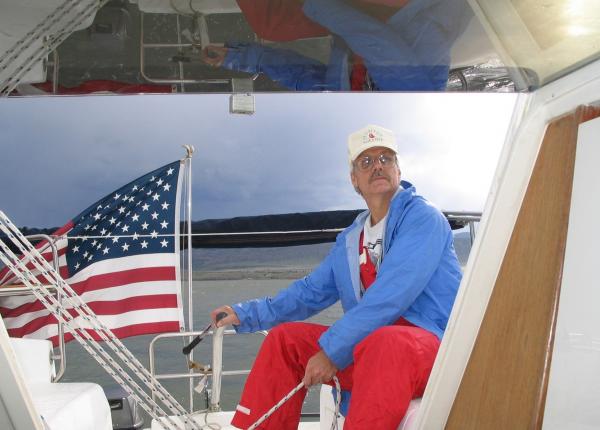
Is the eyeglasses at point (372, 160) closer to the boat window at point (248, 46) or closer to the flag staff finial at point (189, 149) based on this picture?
the boat window at point (248, 46)

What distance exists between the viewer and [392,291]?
1729mm

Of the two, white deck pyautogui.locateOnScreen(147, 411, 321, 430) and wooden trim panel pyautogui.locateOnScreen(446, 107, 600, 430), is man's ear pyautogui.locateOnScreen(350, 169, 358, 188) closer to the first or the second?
white deck pyautogui.locateOnScreen(147, 411, 321, 430)

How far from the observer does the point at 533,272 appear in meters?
0.93

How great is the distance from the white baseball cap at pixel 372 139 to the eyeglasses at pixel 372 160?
2 cm

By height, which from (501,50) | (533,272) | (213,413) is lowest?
(213,413)

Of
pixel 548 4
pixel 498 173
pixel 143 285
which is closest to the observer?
pixel 548 4

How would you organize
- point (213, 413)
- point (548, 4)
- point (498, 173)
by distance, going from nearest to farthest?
point (548, 4) < point (498, 173) < point (213, 413)

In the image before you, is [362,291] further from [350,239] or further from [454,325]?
[454,325]

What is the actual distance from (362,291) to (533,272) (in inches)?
43.9

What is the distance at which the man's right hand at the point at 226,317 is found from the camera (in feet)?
6.84

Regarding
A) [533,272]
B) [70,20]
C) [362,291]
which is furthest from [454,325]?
[362,291]

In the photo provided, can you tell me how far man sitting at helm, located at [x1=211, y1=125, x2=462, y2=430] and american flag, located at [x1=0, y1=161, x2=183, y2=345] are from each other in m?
1.80

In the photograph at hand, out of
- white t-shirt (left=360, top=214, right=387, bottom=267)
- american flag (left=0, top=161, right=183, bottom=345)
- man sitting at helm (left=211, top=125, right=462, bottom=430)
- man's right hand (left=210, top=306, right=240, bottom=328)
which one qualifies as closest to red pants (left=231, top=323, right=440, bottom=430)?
man sitting at helm (left=211, top=125, right=462, bottom=430)

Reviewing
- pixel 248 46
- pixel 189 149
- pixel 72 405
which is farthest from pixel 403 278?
pixel 189 149
